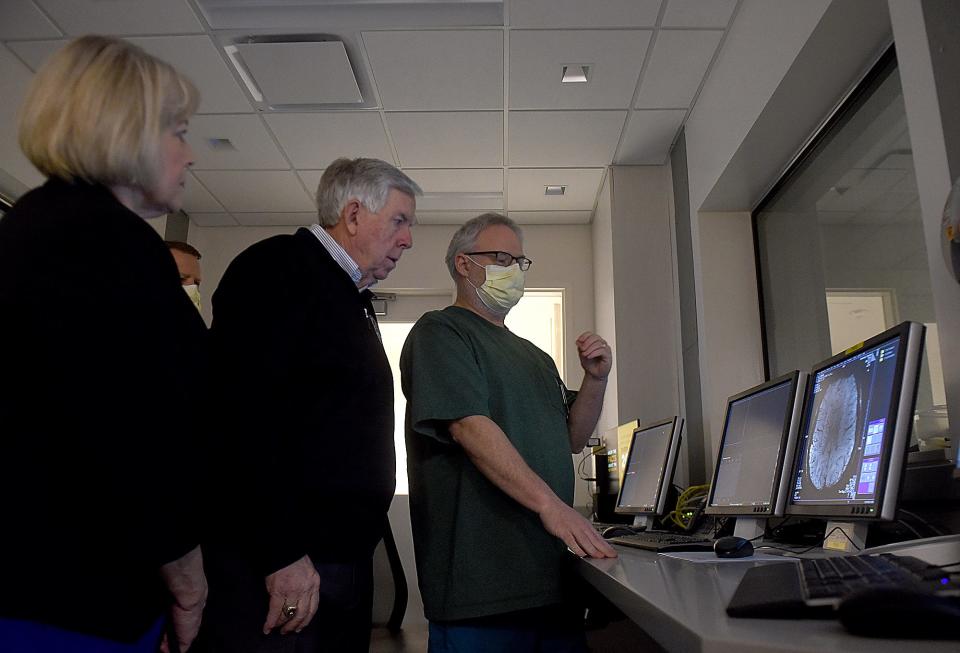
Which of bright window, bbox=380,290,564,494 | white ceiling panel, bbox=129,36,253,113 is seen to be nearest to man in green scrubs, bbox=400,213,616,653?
white ceiling panel, bbox=129,36,253,113

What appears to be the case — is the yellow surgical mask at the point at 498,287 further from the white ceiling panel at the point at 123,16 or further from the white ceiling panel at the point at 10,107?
the white ceiling panel at the point at 10,107

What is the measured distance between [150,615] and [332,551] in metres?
0.35

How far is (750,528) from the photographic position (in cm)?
162

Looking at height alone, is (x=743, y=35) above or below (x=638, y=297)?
above

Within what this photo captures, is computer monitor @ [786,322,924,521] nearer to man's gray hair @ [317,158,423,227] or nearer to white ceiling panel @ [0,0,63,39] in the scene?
man's gray hair @ [317,158,423,227]

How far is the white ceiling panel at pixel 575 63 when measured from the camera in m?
2.85

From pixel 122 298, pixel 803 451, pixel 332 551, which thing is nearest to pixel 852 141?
pixel 803 451

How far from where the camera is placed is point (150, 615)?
0.85 meters

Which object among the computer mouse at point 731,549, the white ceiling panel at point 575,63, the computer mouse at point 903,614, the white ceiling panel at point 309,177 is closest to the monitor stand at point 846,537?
the computer mouse at point 731,549

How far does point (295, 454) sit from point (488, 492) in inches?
16.7

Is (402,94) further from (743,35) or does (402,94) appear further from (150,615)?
(150,615)

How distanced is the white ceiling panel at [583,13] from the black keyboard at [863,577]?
2299mm

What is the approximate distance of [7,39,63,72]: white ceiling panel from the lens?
287 centimetres

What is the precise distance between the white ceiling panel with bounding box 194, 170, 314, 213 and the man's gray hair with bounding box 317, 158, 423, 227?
264cm
